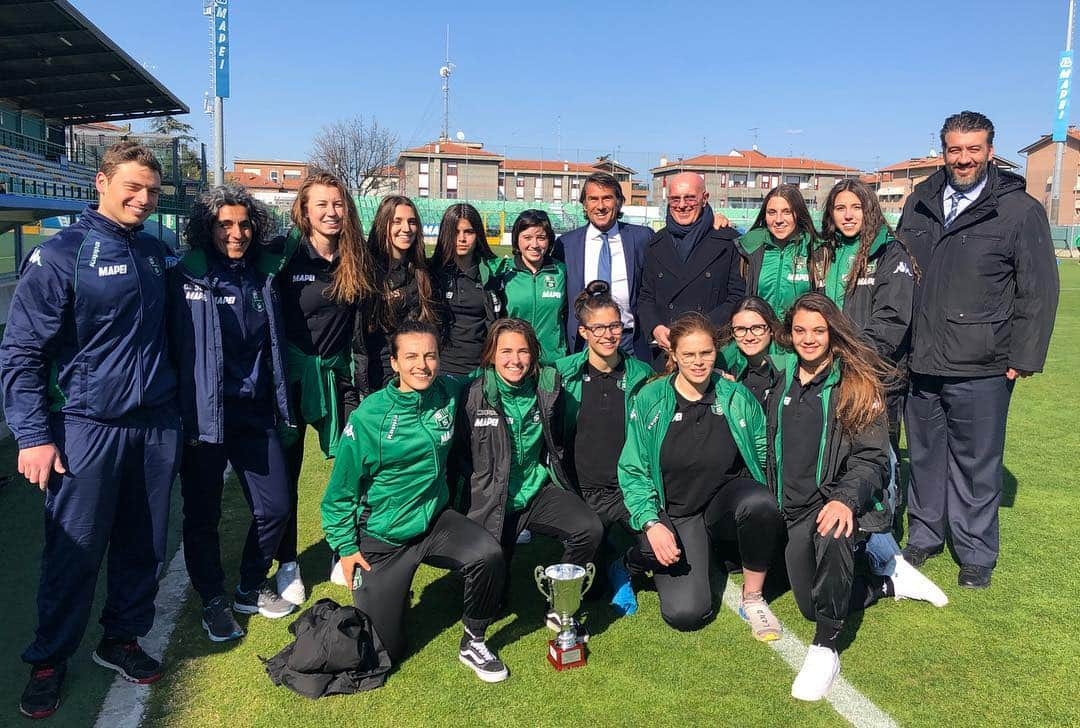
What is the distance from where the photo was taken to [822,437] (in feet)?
11.9

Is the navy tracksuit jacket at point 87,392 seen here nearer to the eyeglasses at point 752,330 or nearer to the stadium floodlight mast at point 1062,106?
the eyeglasses at point 752,330

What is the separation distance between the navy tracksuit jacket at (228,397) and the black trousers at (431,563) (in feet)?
2.04

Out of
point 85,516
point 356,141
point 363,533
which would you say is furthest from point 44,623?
point 356,141

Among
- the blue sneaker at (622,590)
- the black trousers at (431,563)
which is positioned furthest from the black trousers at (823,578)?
the black trousers at (431,563)

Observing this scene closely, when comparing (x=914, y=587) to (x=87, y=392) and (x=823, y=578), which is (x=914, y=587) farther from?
(x=87, y=392)

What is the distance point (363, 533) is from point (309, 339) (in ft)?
3.18

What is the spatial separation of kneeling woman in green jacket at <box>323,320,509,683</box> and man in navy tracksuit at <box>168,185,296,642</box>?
42cm

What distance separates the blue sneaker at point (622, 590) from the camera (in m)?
3.82

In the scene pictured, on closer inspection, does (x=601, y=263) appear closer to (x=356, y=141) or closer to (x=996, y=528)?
(x=996, y=528)

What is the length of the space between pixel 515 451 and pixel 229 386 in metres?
1.32

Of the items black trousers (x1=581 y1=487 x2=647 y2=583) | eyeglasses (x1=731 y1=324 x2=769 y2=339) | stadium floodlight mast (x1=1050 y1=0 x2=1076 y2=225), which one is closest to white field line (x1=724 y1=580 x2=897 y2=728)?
black trousers (x1=581 y1=487 x2=647 y2=583)

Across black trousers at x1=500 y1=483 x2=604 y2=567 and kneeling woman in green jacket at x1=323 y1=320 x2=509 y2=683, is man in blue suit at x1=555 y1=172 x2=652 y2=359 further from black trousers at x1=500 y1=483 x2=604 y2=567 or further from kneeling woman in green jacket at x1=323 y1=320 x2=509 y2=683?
kneeling woman in green jacket at x1=323 y1=320 x2=509 y2=683

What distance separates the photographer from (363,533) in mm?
3520

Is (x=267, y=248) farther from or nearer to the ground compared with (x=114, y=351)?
farther from the ground
